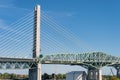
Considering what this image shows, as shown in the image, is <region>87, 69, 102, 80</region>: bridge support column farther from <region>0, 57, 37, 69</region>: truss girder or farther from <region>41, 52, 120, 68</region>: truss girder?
<region>0, 57, 37, 69</region>: truss girder

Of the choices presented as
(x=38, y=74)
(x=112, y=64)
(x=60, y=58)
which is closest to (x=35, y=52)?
(x=38, y=74)

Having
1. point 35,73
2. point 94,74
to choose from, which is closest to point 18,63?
point 35,73

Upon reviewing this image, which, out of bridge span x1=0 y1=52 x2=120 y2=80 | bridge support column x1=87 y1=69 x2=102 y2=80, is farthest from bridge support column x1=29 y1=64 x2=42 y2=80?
bridge support column x1=87 y1=69 x2=102 y2=80

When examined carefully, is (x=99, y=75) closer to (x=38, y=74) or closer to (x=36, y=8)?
(x=38, y=74)

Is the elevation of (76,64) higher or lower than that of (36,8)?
lower

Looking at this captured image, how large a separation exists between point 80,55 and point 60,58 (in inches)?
462

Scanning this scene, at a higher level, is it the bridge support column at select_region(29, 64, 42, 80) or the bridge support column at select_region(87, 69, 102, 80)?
the bridge support column at select_region(29, 64, 42, 80)

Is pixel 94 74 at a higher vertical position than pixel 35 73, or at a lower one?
lower

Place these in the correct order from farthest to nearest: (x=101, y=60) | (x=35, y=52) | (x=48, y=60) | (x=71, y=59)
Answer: (x=101, y=60) < (x=71, y=59) < (x=48, y=60) < (x=35, y=52)

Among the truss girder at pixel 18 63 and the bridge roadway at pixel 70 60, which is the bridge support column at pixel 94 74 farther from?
the truss girder at pixel 18 63

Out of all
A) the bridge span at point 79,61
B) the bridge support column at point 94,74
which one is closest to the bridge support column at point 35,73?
the bridge span at point 79,61

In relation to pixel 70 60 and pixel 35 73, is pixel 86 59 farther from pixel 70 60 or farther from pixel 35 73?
pixel 35 73

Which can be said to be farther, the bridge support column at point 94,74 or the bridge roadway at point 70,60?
the bridge support column at point 94,74

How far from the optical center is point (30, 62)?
117m
